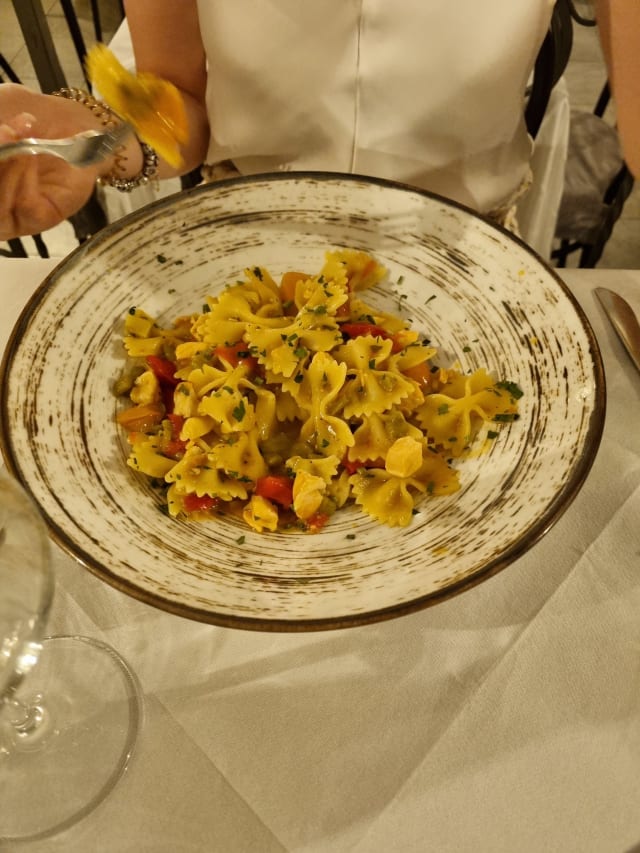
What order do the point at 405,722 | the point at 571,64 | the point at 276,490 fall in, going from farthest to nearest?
1. the point at 571,64
2. the point at 276,490
3. the point at 405,722

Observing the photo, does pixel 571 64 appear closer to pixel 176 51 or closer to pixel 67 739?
pixel 176 51

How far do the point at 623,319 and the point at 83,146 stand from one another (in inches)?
37.7

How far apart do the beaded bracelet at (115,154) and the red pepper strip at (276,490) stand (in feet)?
2.43

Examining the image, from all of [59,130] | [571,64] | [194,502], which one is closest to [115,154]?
[59,130]

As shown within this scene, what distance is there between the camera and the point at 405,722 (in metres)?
0.94

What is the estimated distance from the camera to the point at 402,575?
35.5 inches

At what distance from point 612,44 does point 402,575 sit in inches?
49.9

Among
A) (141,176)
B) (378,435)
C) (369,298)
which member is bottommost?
(378,435)

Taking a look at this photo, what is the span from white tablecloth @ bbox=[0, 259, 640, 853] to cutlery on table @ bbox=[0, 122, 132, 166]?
60 cm

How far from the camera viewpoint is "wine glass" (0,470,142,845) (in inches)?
29.4

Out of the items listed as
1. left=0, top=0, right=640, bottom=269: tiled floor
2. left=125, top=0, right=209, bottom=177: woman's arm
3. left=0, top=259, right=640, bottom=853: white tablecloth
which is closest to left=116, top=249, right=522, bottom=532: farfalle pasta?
left=0, top=259, right=640, bottom=853: white tablecloth

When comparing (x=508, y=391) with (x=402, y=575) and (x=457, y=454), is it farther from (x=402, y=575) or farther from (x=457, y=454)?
(x=402, y=575)

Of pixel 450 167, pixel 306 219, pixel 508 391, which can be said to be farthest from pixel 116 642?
pixel 450 167

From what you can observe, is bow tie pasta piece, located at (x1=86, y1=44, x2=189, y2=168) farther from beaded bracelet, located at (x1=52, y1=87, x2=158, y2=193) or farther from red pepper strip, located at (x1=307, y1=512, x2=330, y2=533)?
red pepper strip, located at (x1=307, y1=512, x2=330, y2=533)
